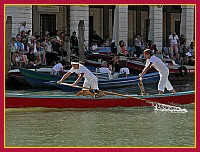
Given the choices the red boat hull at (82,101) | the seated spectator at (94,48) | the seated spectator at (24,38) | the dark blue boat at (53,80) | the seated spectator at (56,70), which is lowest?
the red boat hull at (82,101)

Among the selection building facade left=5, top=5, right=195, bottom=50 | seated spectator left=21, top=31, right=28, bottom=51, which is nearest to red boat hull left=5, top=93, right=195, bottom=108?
seated spectator left=21, top=31, right=28, bottom=51

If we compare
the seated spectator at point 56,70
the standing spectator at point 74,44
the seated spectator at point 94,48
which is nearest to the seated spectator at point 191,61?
the seated spectator at point 94,48

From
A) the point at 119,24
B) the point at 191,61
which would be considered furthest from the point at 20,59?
the point at 191,61

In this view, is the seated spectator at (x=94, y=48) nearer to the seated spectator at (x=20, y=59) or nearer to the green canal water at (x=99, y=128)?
the seated spectator at (x=20, y=59)

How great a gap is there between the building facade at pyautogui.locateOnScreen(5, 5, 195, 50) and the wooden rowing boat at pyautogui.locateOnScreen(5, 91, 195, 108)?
35.4 feet

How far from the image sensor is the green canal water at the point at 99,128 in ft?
35.0

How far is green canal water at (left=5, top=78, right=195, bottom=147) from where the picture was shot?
1066 centimetres

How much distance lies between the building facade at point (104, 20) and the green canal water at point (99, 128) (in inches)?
460

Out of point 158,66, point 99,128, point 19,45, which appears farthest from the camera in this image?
point 19,45

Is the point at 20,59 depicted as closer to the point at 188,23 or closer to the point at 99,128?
the point at 99,128

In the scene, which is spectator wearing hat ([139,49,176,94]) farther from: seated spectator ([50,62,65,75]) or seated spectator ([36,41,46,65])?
seated spectator ([36,41,46,65])

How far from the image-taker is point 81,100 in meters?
15.2

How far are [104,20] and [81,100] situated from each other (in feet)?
61.1

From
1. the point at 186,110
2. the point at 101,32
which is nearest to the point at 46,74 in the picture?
the point at 186,110
